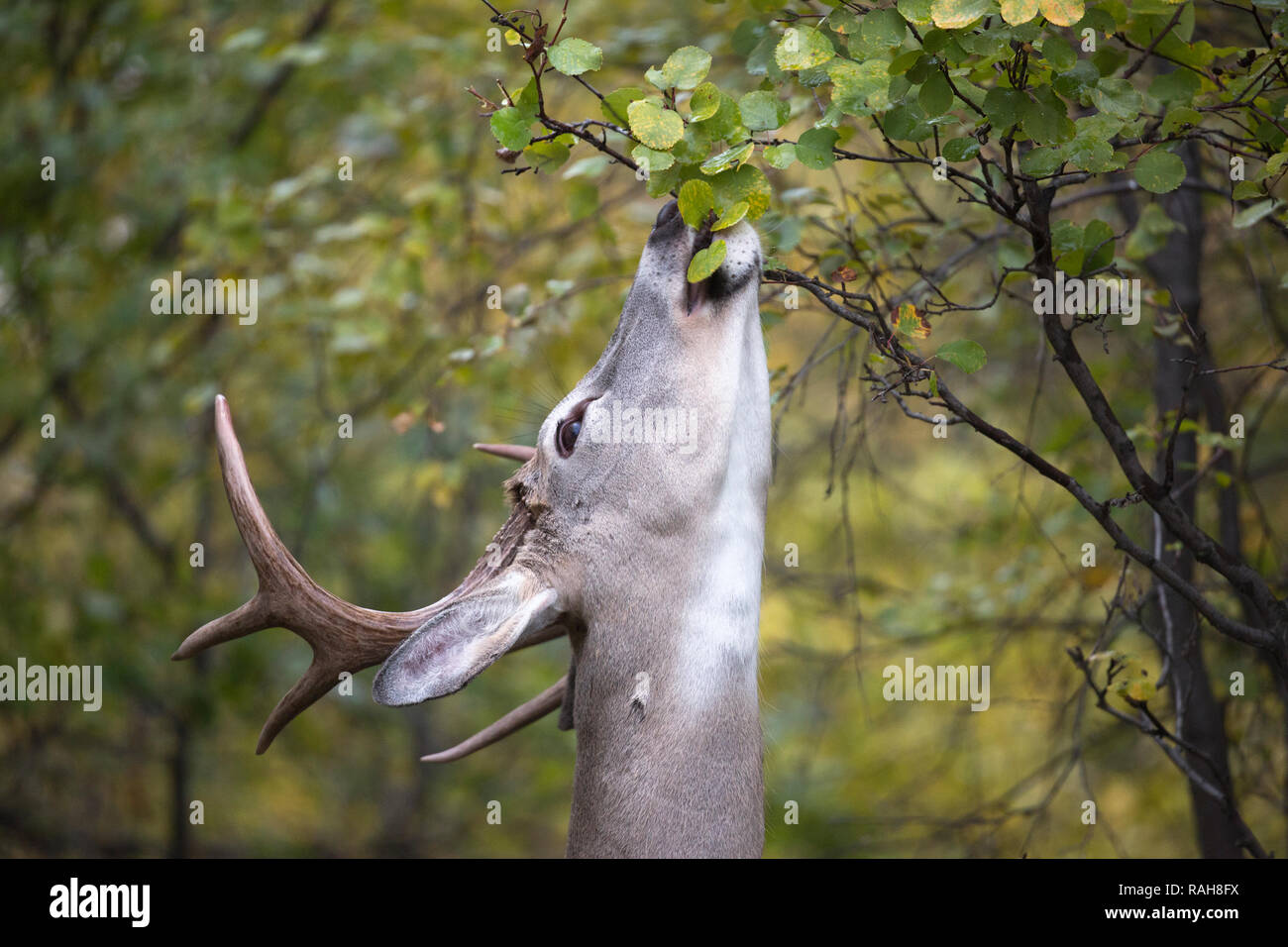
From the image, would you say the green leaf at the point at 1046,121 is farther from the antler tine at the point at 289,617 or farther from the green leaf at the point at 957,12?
the antler tine at the point at 289,617

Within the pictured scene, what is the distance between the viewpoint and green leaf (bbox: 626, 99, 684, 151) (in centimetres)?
261

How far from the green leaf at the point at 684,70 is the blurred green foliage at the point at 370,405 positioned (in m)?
1.25

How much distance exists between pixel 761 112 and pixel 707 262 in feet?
1.24

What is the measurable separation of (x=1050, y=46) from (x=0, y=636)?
716 centimetres

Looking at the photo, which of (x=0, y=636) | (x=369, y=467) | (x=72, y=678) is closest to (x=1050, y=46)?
(x=72, y=678)

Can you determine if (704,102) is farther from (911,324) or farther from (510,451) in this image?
(510,451)

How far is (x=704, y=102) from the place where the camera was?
269 centimetres

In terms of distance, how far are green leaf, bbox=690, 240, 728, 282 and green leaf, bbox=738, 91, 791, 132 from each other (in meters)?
0.29

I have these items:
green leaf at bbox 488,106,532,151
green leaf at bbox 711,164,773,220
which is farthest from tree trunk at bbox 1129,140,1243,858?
green leaf at bbox 488,106,532,151

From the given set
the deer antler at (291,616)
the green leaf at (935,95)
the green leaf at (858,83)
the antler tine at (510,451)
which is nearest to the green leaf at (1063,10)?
the green leaf at (935,95)

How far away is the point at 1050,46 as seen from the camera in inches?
102

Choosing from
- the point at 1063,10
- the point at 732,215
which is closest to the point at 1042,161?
the point at 1063,10
